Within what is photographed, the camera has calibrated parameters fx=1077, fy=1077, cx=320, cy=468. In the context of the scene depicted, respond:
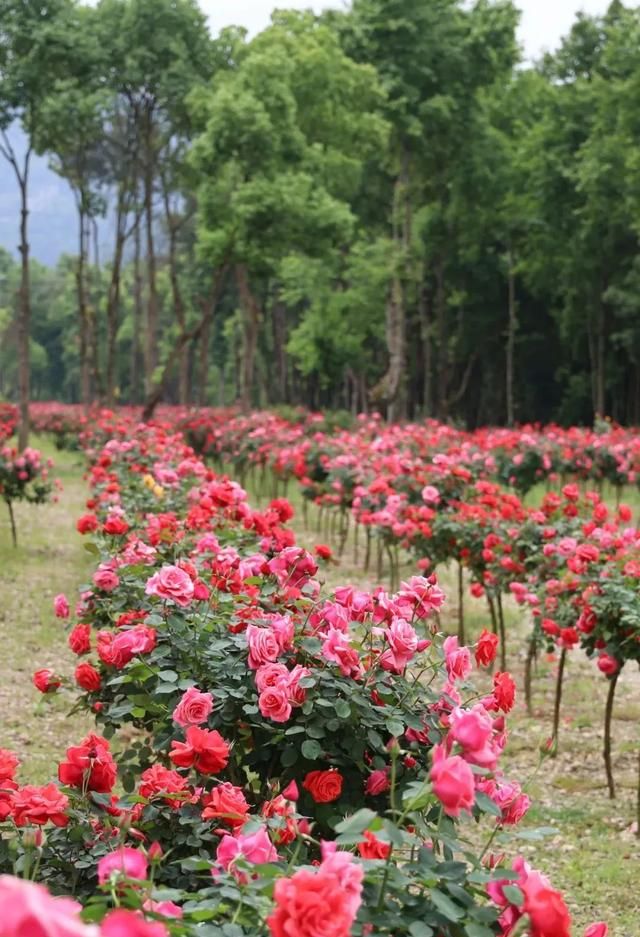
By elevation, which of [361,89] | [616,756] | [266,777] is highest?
[361,89]

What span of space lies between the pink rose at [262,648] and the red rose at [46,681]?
0.80 meters

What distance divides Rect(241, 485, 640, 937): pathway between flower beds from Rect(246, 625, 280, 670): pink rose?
3.74 ft

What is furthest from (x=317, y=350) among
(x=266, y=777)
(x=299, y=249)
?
(x=266, y=777)

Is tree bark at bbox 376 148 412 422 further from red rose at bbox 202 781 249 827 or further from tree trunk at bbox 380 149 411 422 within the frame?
red rose at bbox 202 781 249 827

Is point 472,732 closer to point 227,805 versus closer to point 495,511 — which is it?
point 227,805

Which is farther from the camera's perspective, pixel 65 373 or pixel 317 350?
pixel 65 373

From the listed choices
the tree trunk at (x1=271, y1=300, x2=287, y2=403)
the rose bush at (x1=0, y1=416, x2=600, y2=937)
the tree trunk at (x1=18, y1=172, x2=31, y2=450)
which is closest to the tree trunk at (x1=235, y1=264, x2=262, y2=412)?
the tree trunk at (x1=18, y1=172, x2=31, y2=450)

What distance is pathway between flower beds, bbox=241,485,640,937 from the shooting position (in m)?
4.73

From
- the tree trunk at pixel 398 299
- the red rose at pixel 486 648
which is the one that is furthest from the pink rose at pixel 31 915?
the tree trunk at pixel 398 299

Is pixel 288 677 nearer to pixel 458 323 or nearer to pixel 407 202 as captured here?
pixel 407 202

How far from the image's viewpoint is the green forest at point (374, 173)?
880 inches

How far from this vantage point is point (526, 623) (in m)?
10.8

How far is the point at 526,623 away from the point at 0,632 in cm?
510

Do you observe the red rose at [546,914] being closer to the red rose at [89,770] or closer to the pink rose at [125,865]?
the pink rose at [125,865]
